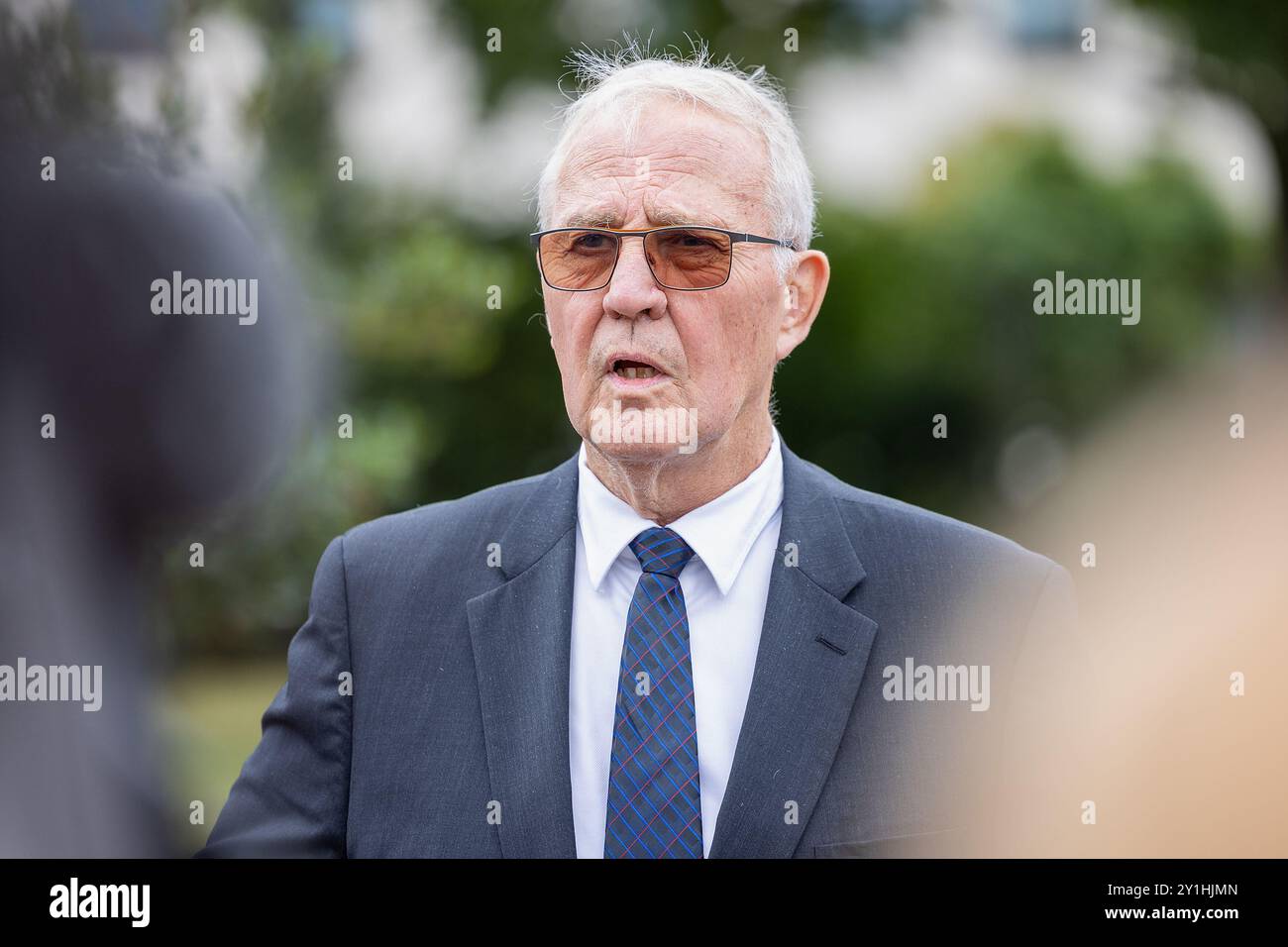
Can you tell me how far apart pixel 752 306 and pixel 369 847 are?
1.54 meters

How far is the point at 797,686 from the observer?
2746mm

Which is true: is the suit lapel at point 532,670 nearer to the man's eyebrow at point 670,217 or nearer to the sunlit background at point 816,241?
the man's eyebrow at point 670,217

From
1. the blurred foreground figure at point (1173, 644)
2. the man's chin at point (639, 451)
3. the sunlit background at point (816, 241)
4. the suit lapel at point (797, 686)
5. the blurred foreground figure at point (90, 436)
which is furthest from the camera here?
the sunlit background at point (816, 241)

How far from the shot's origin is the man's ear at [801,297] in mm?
3123

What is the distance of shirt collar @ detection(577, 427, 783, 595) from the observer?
2879mm

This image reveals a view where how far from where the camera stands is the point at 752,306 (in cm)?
298

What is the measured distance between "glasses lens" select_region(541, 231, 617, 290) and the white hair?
125mm

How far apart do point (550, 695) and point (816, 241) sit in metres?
4.53

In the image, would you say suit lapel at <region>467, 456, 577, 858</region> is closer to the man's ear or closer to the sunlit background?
the man's ear

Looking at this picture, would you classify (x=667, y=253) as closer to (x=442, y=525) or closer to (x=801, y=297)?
(x=801, y=297)

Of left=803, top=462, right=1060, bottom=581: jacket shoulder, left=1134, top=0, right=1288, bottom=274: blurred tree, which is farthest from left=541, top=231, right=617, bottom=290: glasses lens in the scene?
left=1134, top=0, right=1288, bottom=274: blurred tree

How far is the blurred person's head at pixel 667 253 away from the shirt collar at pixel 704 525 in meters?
0.08

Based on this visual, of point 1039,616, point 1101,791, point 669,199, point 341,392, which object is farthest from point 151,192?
point 1101,791

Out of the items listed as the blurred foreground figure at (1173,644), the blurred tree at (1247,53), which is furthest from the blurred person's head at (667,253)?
the blurred tree at (1247,53)
